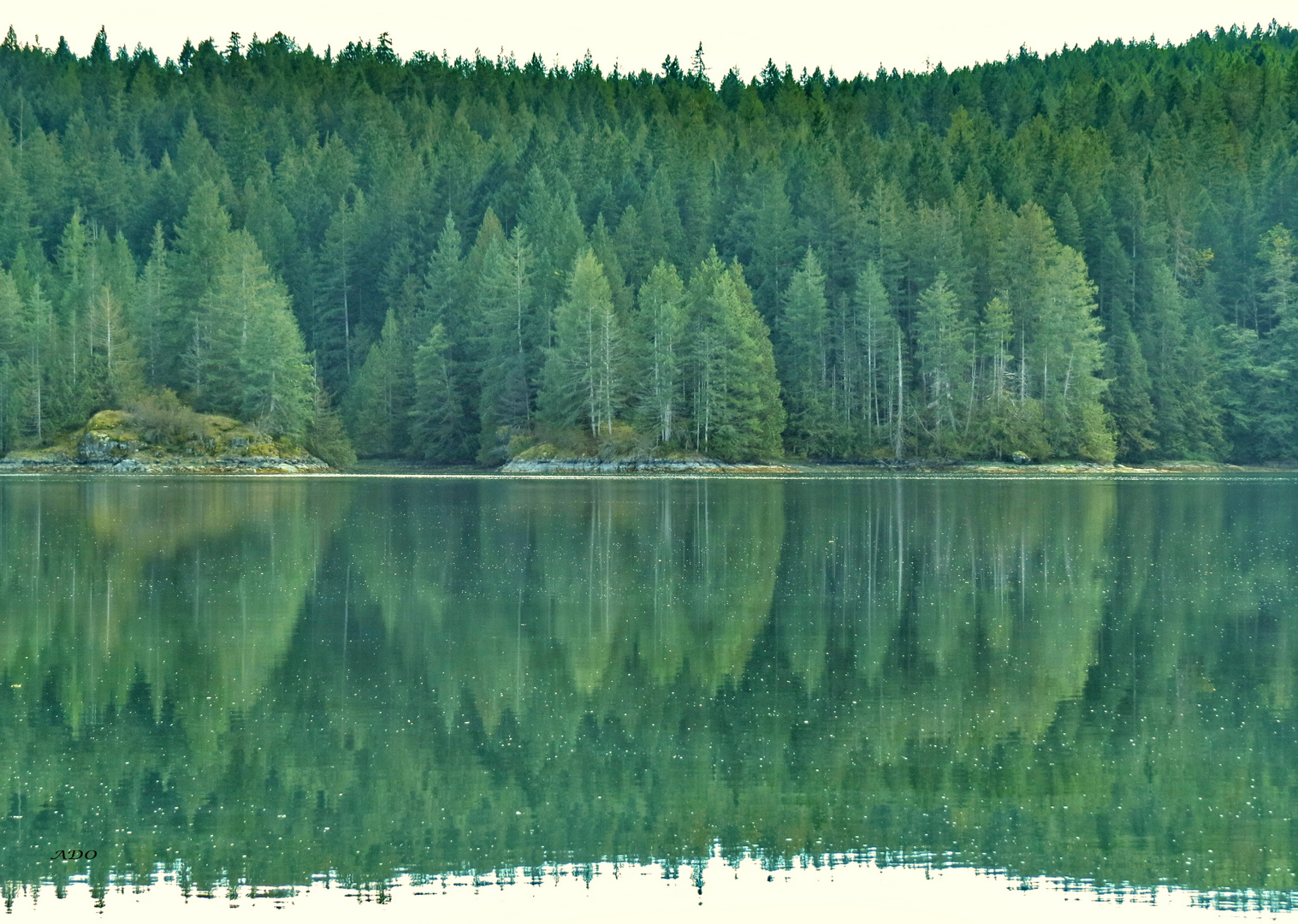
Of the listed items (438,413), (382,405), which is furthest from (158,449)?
(438,413)

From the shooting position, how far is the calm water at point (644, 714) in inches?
Answer: 514

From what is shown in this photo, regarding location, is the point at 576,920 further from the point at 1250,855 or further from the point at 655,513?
the point at 655,513

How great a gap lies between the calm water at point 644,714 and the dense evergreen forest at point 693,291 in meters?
72.6

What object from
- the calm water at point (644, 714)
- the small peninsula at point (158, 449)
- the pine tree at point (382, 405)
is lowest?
the calm water at point (644, 714)

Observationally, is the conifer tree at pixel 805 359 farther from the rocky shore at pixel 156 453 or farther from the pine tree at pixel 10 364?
the pine tree at pixel 10 364

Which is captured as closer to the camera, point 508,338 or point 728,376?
point 728,376

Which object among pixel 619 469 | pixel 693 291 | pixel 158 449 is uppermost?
pixel 693 291

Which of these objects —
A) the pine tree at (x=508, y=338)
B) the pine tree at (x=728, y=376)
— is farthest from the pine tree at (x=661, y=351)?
the pine tree at (x=508, y=338)

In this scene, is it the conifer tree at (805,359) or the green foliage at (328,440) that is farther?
the conifer tree at (805,359)

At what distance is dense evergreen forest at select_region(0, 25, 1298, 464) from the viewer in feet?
357

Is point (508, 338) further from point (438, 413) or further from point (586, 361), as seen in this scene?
point (586, 361)

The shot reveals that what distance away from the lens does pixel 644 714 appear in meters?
17.9

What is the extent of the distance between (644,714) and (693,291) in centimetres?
9427

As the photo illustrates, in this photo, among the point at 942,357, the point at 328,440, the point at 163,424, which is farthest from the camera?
the point at 942,357
